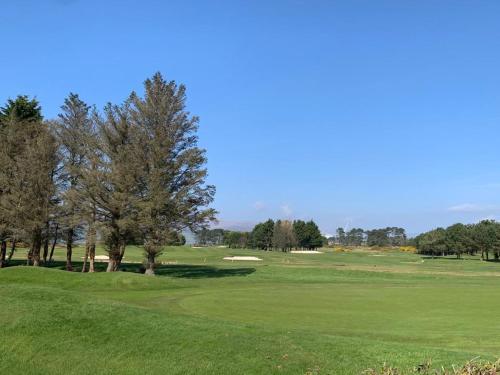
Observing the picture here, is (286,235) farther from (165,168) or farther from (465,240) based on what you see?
(165,168)

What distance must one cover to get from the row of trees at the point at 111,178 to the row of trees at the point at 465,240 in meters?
90.3

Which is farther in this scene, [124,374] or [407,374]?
[124,374]

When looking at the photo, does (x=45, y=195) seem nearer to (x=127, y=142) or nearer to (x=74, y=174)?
(x=74, y=174)

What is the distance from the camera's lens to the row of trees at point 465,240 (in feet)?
380

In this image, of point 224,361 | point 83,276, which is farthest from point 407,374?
point 83,276

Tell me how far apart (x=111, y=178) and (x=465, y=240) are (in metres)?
102

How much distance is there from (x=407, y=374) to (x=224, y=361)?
14.0 ft

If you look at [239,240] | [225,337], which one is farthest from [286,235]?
[225,337]

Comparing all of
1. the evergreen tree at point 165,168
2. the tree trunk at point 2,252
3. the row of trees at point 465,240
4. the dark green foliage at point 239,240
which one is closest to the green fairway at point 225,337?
the evergreen tree at point 165,168

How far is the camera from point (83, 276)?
35156mm

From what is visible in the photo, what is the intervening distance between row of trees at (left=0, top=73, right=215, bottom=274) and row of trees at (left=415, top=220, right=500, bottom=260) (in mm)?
90275

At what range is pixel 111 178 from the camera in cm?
4234

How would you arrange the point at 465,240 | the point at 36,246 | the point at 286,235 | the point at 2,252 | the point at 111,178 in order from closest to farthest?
the point at 111,178, the point at 36,246, the point at 2,252, the point at 465,240, the point at 286,235

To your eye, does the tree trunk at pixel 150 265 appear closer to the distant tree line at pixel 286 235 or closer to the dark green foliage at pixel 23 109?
the dark green foliage at pixel 23 109
